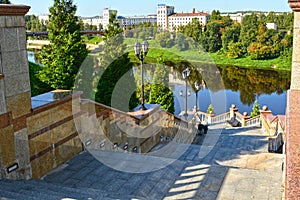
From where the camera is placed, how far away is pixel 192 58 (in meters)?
53.3

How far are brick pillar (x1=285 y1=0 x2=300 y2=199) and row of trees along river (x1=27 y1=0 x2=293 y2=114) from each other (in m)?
10.1

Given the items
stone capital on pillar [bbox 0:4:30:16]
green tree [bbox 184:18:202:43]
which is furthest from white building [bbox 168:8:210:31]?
stone capital on pillar [bbox 0:4:30:16]

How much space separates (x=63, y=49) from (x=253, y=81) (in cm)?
2896

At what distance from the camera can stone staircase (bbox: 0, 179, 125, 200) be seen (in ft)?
15.4

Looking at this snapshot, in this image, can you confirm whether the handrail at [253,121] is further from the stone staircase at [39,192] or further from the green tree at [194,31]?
the green tree at [194,31]

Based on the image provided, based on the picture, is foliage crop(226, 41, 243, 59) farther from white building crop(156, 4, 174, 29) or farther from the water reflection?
white building crop(156, 4, 174, 29)

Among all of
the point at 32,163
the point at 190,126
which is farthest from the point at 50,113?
the point at 190,126

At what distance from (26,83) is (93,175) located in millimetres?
1942

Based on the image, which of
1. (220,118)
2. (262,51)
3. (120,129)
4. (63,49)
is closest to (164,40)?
(262,51)

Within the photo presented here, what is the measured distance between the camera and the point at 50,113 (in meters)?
6.66

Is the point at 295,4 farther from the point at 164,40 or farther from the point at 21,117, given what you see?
the point at 164,40

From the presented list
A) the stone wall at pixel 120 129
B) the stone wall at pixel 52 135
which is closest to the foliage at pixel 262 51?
the stone wall at pixel 120 129

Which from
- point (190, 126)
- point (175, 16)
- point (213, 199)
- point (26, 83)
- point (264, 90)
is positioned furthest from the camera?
point (175, 16)

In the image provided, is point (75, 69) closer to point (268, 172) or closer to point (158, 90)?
point (158, 90)
